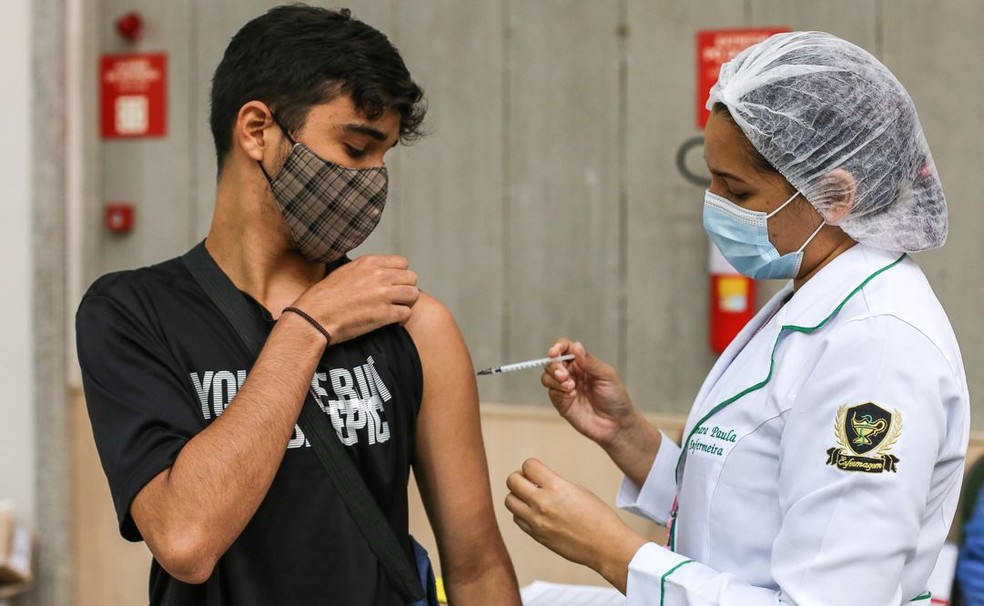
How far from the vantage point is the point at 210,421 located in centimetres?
145

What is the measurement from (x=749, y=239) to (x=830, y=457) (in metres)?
0.35

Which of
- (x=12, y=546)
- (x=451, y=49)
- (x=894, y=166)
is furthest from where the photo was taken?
(x=12, y=546)

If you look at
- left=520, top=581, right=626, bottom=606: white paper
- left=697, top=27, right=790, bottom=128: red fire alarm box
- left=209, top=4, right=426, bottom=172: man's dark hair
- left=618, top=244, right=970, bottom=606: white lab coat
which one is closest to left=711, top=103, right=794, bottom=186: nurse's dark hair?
left=618, top=244, right=970, bottom=606: white lab coat

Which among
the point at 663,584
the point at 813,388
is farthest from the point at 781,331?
the point at 663,584

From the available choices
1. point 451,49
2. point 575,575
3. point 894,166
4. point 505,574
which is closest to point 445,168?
point 451,49

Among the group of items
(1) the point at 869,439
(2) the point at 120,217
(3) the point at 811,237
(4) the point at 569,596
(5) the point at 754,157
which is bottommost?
(4) the point at 569,596

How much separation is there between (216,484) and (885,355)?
827 mm

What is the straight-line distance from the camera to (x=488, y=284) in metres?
3.41

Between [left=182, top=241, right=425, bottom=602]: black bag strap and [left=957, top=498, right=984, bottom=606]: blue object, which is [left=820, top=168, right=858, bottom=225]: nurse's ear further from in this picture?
[left=957, top=498, right=984, bottom=606]: blue object

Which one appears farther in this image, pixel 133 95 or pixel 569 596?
pixel 133 95

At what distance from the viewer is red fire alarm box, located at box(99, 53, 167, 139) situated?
3.72m

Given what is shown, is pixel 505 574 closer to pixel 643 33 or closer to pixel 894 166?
pixel 894 166

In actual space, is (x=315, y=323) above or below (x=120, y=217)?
below

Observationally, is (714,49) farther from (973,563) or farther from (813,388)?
(813,388)
